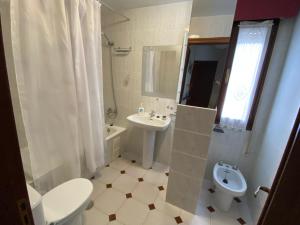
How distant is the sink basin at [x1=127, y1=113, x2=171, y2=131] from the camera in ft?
6.38

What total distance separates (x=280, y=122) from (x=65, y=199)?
2.12 meters

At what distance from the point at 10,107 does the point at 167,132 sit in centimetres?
208

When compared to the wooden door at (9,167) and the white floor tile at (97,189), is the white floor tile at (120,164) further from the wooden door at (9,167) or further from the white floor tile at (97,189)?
the wooden door at (9,167)

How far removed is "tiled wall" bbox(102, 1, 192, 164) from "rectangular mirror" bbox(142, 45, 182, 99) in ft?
0.24

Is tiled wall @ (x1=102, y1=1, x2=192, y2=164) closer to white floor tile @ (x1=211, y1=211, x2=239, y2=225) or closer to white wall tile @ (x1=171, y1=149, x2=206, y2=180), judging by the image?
white wall tile @ (x1=171, y1=149, x2=206, y2=180)

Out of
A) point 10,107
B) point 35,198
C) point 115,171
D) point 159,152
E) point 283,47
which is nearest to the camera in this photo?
point 10,107

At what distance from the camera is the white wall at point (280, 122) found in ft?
4.36

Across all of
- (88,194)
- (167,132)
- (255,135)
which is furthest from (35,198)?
(255,135)

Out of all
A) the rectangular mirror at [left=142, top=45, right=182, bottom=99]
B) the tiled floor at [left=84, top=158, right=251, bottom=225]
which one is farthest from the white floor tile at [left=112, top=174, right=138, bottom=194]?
the rectangular mirror at [left=142, top=45, right=182, bottom=99]

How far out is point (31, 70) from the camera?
47.5 inches

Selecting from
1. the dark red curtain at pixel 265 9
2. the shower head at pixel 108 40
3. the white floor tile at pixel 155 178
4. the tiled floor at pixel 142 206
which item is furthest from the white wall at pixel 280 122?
the shower head at pixel 108 40

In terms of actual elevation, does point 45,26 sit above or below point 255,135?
above

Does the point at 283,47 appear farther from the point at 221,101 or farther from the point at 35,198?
the point at 35,198

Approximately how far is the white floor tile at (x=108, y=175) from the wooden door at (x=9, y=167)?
1.70m
